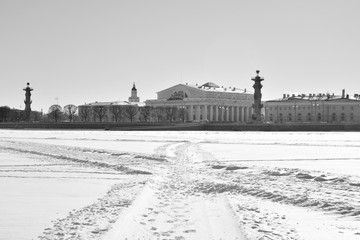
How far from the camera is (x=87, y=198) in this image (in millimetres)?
10180

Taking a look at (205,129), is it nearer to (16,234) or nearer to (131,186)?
(131,186)

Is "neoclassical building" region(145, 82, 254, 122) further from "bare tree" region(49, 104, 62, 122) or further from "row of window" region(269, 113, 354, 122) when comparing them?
"bare tree" region(49, 104, 62, 122)

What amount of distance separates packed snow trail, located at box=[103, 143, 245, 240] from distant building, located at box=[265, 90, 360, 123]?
11717 cm

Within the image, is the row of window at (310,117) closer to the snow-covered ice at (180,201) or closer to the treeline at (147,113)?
the treeline at (147,113)

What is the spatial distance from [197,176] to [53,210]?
5.87 m

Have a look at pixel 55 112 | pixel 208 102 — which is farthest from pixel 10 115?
pixel 208 102

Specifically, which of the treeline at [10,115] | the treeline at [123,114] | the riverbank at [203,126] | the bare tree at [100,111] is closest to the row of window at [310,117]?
the treeline at [123,114]

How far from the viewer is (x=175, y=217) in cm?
858

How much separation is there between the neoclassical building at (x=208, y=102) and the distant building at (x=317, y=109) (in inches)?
372

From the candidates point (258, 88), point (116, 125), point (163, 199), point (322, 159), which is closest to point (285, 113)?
point (258, 88)

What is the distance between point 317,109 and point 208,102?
93.4ft

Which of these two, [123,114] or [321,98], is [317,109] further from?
[123,114]

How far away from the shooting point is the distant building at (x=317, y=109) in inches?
5098

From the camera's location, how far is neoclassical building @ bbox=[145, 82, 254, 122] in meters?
136
